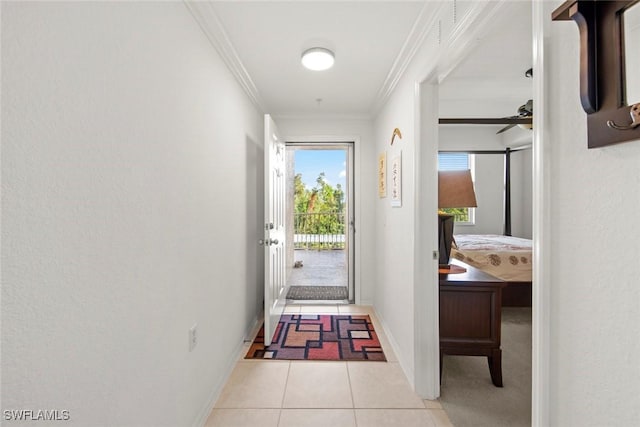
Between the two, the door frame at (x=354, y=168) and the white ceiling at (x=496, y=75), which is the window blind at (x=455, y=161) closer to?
the white ceiling at (x=496, y=75)

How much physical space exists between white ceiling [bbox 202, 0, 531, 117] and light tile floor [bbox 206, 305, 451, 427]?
7.03 ft

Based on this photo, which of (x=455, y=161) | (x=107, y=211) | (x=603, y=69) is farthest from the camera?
(x=455, y=161)

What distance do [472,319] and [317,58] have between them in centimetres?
215

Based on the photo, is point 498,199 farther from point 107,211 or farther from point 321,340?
point 107,211

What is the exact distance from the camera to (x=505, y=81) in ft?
11.5

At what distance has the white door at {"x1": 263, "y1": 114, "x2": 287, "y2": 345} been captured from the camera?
2830 millimetres

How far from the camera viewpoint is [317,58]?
224 cm

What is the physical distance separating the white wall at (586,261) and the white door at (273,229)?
221cm

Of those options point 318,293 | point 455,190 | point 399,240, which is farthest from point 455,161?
point 399,240

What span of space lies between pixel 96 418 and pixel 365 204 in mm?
3349

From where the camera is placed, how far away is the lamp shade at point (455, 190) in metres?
2.48

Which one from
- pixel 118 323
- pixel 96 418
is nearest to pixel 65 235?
pixel 118 323

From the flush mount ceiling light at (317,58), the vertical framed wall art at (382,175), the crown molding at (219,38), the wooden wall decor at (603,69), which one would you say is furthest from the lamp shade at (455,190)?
the crown molding at (219,38)

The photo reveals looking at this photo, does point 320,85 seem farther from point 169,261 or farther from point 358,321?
point 358,321
